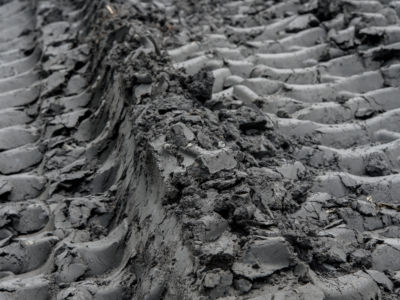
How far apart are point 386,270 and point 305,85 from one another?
4.09 ft

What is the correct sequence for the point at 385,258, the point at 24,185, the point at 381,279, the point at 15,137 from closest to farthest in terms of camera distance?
the point at 381,279 < the point at 385,258 < the point at 24,185 < the point at 15,137

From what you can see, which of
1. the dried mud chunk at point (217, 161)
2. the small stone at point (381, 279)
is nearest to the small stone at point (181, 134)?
the dried mud chunk at point (217, 161)

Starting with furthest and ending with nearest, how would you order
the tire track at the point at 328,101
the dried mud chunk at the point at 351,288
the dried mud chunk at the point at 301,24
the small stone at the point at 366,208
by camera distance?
the dried mud chunk at the point at 301,24 → the small stone at the point at 366,208 → the tire track at the point at 328,101 → the dried mud chunk at the point at 351,288

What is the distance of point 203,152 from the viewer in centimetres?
186

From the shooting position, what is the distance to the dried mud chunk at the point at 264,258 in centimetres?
146

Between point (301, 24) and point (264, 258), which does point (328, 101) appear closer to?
point (301, 24)

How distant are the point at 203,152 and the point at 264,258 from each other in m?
0.52

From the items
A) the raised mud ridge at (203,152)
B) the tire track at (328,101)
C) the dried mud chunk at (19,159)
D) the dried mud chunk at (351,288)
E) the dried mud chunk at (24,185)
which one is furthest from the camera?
the dried mud chunk at (19,159)

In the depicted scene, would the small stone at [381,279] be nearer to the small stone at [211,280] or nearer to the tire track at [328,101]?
the tire track at [328,101]

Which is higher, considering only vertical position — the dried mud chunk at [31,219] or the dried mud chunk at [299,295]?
the dried mud chunk at [299,295]

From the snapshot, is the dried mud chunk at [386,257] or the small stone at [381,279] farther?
the dried mud chunk at [386,257]

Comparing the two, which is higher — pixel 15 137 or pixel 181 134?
pixel 181 134

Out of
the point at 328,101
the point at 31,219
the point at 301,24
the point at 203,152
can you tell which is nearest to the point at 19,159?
the point at 31,219

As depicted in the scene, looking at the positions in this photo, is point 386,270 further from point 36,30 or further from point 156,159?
point 36,30
